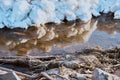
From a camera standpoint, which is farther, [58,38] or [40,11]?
[40,11]

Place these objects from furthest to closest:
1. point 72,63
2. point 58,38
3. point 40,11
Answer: point 40,11 < point 58,38 < point 72,63

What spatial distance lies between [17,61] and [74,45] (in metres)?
1.51

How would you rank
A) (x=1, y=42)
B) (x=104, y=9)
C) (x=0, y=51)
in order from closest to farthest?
(x=0, y=51) → (x=1, y=42) → (x=104, y=9)

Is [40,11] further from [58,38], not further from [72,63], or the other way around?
[72,63]

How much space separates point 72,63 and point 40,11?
7.75ft

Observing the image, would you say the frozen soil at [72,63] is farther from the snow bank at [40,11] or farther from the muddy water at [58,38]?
the snow bank at [40,11]

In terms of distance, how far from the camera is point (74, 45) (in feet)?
21.1

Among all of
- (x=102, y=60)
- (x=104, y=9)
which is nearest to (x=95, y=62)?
(x=102, y=60)

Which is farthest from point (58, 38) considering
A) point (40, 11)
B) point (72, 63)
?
point (72, 63)

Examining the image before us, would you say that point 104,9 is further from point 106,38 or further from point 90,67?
point 90,67

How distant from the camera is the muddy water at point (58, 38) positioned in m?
6.16

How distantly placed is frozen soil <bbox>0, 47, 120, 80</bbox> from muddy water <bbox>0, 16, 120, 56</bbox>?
0.55 metres

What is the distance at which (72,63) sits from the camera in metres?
5.02

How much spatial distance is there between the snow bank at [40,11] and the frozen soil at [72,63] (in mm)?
1630
